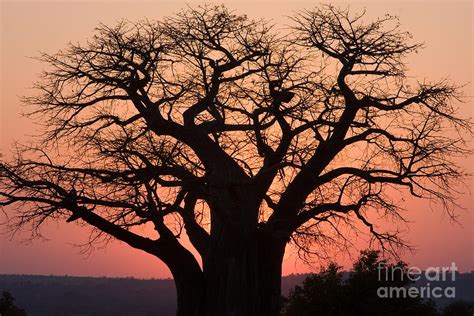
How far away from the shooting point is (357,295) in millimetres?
26984

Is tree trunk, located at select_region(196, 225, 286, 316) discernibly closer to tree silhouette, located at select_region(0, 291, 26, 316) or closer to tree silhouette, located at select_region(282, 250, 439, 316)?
tree silhouette, located at select_region(282, 250, 439, 316)

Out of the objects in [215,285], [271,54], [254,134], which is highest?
[271,54]

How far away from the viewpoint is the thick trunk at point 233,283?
62.6ft

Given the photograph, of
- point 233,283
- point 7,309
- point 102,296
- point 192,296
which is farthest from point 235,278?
point 102,296

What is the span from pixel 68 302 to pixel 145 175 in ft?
244

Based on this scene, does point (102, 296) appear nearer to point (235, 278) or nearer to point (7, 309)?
point (7, 309)

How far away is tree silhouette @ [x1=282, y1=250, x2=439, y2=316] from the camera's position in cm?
2658

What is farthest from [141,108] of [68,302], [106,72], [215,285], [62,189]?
[68,302]

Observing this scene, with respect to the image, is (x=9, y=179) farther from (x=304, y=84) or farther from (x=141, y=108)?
(x=304, y=84)

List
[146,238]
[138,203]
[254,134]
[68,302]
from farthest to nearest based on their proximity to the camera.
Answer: [68,302], [254,134], [146,238], [138,203]

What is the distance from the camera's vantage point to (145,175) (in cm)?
1792

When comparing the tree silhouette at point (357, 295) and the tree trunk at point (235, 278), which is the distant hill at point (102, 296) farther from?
the tree trunk at point (235, 278)

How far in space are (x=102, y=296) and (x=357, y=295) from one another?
70173 mm

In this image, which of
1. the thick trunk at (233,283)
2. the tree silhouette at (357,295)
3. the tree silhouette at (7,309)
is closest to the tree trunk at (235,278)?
the thick trunk at (233,283)
